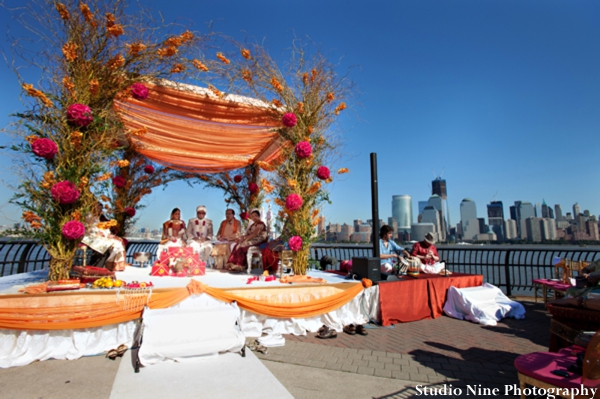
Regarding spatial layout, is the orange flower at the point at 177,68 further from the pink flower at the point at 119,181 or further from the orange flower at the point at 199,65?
the pink flower at the point at 119,181

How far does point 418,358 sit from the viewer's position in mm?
3506

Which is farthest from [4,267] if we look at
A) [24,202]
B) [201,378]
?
[201,378]

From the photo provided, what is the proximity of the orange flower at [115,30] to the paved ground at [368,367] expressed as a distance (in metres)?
3.92

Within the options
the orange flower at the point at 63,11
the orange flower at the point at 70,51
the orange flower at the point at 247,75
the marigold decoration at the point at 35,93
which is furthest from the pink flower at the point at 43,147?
the orange flower at the point at 247,75

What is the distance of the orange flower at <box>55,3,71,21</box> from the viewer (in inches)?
153

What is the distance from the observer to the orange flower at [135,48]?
14.3ft

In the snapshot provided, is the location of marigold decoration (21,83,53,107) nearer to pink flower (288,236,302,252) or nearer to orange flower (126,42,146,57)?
orange flower (126,42,146,57)

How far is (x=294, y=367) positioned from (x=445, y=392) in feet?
4.56

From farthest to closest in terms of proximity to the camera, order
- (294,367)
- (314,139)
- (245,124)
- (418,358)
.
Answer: (245,124) < (314,139) < (418,358) < (294,367)

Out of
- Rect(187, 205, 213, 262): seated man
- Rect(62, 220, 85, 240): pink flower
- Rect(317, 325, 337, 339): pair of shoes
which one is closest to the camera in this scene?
Rect(62, 220, 85, 240): pink flower

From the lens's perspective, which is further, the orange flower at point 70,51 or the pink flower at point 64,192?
the orange flower at point 70,51

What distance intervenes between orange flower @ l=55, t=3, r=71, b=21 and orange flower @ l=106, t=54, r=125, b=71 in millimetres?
620

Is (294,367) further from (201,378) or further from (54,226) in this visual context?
(54,226)

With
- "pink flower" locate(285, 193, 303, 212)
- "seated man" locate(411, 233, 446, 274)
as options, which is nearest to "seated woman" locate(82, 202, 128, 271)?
"pink flower" locate(285, 193, 303, 212)
